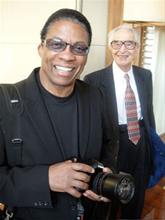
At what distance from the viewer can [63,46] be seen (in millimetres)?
931

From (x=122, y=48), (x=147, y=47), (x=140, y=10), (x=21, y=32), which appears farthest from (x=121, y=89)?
(x=147, y=47)

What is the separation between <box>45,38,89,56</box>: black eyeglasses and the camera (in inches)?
36.7

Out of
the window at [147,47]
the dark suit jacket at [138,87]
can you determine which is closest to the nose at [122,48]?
the dark suit jacket at [138,87]

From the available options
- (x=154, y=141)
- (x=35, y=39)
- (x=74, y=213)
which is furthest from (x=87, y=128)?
(x=154, y=141)

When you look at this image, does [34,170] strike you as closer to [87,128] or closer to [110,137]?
[87,128]

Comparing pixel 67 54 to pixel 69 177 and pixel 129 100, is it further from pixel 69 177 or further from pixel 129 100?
pixel 129 100

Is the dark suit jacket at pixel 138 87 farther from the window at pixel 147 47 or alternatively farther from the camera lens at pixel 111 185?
the camera lens at pixel 111 185

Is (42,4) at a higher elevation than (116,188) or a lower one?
higher

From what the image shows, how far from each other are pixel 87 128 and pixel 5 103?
273 millimetres

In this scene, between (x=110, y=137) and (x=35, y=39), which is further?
(x=35, y=39)

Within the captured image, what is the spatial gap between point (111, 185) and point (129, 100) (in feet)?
3.59

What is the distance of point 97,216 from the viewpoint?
3.46 feet

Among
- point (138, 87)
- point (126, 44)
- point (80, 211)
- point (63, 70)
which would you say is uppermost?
point (126, 44)

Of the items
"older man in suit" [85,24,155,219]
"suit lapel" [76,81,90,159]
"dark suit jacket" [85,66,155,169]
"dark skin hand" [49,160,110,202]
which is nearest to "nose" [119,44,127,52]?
"older man in suit" [85,24,155,219]
